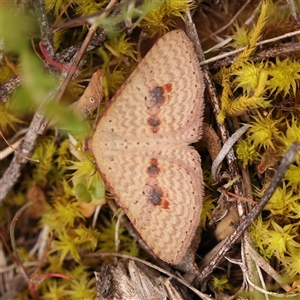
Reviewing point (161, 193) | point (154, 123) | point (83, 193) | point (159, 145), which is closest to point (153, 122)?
point (154, 123)

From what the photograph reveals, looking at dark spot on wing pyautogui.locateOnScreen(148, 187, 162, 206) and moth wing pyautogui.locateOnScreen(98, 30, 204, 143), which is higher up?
moth wing pyautogui.locateOnScreen(98, 30, 204, 143)

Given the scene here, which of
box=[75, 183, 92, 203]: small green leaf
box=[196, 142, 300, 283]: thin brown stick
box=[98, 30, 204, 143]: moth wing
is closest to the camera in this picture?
box=[196, 142, 300, 283]: thin brown stick

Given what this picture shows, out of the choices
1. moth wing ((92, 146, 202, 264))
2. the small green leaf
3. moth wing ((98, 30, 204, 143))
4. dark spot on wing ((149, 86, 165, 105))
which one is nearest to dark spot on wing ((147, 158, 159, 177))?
moth wing ((92, 146, 202, 264))

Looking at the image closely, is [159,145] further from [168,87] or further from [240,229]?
[240,229]

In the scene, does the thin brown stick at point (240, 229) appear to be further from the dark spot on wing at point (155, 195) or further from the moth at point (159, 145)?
the dark spot on wing at point (155, 195)

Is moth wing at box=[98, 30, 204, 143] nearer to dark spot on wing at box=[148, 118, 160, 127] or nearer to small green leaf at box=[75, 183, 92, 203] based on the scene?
dark spot on wing at box=[148, 118, 160, 127]

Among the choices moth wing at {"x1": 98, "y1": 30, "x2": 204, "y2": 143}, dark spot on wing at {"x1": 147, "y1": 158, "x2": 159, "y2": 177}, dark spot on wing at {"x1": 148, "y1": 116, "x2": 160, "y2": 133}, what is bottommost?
dark spot on wing at {"x1": 147, "y1": 158, "x2": 159, "y2": 177}

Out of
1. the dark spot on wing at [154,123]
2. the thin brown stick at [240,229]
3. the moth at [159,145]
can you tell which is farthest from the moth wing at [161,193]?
the thin brown stick at [240,229]

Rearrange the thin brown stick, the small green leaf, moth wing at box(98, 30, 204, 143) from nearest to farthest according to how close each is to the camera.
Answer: the thin brown stick
moth wing at box(98, 30, 204, 143)
the small green leaf
